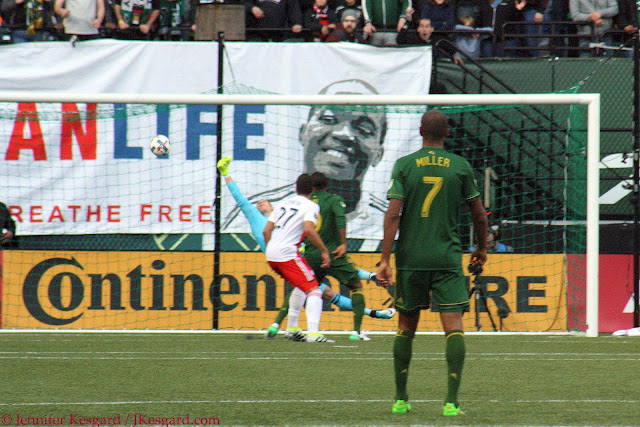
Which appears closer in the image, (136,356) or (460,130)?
(136,356)

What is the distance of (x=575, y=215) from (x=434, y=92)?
9.57 feet

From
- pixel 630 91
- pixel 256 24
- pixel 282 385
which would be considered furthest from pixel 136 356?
pixel 630 91

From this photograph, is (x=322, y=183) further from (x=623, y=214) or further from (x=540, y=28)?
(x=540, y=28)

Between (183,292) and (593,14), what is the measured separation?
320 inches

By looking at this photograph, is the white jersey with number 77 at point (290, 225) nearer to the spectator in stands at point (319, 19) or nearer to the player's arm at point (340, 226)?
the player's arm at point (340, 226)

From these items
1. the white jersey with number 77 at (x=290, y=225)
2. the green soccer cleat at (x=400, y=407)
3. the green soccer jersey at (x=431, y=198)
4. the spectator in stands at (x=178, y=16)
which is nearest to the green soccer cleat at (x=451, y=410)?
the green soccer cleat at (x=400, y=407)

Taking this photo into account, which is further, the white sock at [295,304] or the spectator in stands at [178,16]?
the spectator in stands at [178,16]

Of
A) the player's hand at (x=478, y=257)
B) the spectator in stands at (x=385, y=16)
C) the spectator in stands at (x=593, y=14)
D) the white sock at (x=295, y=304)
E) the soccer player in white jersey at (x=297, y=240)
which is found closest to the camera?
the player's hand at (x=478, y=257)

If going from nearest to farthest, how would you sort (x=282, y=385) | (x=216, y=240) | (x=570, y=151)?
(x=282, y=385)
(x=216, y=240)
(x=570, y=151)

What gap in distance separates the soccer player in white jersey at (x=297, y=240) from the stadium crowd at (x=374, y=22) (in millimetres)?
5339

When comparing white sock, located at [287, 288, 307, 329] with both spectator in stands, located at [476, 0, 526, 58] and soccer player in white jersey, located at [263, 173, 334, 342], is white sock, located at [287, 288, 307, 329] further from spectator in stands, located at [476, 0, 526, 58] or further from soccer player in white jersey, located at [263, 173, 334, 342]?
spectator in stands, located at [476, 0, 526, 58]

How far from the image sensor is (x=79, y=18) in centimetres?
1494

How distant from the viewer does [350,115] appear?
14.0 meters

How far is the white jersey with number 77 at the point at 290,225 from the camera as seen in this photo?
10.2 meters
